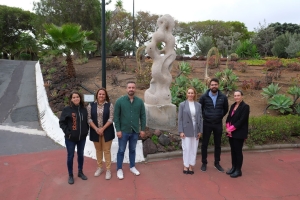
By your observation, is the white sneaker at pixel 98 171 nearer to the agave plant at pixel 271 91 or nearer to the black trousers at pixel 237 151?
the black trousers at pixel 237 151

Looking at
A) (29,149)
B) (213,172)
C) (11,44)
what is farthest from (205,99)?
(11,44)

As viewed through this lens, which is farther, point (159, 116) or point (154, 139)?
point (159, 116)

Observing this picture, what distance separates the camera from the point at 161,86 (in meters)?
5.95

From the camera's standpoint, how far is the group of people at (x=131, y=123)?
154 inches

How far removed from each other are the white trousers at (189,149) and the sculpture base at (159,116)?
5.21 feet

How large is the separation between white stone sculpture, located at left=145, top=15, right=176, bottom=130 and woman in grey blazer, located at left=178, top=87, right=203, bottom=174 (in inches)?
63.3

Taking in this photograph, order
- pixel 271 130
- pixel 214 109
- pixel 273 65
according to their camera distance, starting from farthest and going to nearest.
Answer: pixel 273 65 → pixel 271 130 → pixel 214 109

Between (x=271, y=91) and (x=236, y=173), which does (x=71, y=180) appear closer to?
(x=236, y=173)

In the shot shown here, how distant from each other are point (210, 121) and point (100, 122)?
1.84 m

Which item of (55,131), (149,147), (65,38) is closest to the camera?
(149,147)

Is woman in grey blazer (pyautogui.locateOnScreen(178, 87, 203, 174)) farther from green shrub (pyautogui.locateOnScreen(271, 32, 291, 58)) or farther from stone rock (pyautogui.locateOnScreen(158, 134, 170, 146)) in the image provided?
green shrub (pyautogui.locateOnScreen(271, 32, 291, 58))

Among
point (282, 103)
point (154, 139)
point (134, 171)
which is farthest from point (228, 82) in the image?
point (134, 171)

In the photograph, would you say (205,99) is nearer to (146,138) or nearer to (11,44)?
(146,138)

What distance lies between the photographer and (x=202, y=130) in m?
4.34
